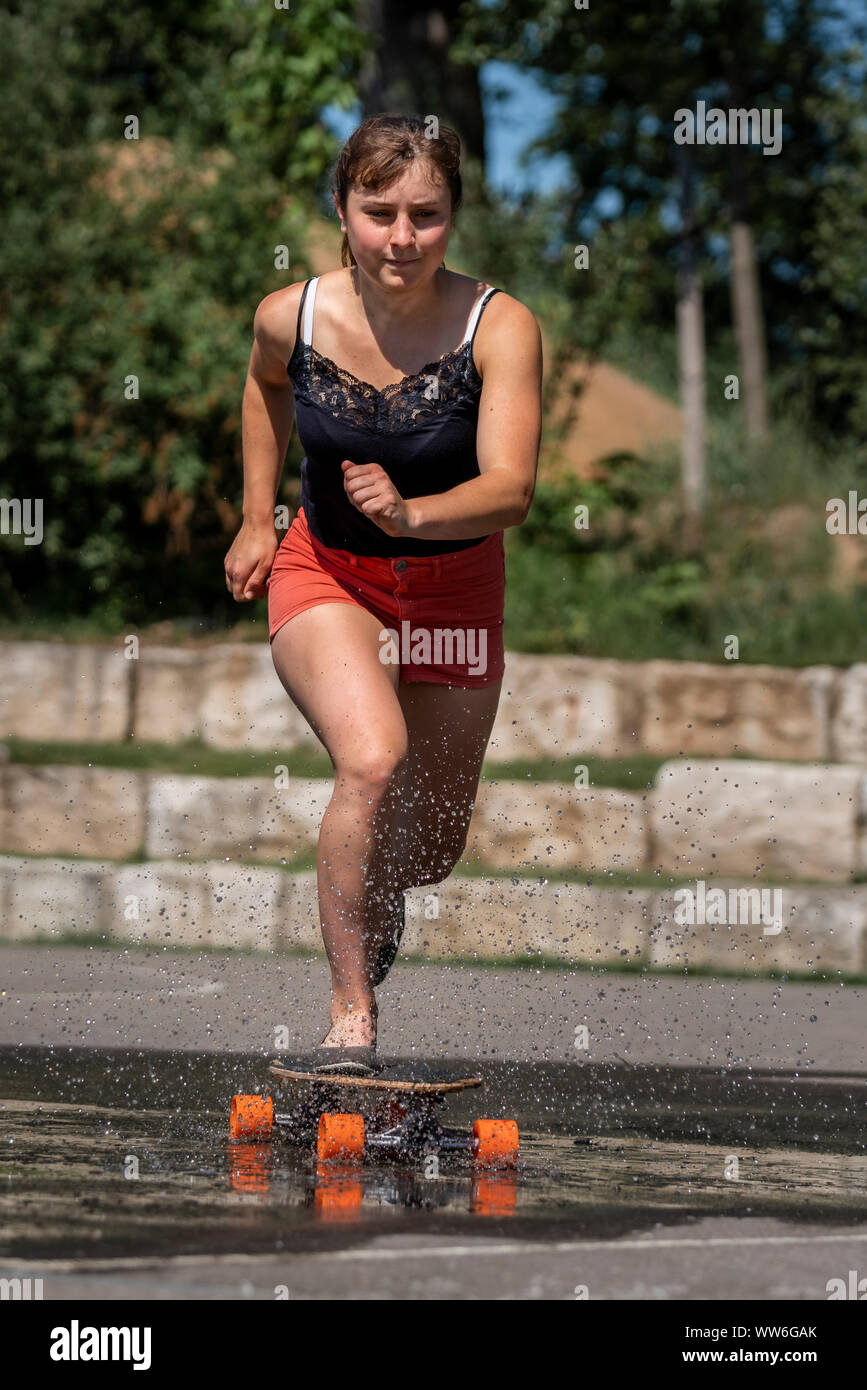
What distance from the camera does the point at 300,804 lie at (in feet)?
30.0

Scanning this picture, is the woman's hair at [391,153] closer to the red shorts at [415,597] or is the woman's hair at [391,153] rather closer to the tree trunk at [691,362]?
the red shorts at [415,597]

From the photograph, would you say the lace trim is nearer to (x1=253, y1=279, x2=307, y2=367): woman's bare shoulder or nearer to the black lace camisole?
the black lace camisole

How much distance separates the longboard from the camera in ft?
12.2

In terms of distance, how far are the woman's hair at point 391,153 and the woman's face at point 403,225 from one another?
0.02m

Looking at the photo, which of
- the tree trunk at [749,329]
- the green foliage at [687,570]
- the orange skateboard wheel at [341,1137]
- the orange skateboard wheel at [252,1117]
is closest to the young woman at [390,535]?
the orange skateboard wheel at [341,1137]

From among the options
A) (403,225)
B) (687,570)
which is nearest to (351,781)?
(403,225)

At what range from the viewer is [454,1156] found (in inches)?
152

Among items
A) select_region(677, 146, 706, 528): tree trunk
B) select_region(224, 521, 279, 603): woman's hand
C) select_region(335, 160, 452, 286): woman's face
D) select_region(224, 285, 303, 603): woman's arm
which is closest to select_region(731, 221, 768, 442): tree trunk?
select_region(677, 146, 706, 528): tree trunk

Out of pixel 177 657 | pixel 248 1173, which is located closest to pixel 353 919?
pixel 248 1173

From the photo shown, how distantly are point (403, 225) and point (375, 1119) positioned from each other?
6.03 ft

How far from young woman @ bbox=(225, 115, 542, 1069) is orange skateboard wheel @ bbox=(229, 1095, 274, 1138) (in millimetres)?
228

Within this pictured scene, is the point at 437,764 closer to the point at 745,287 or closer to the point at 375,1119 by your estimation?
the point at 375,1119

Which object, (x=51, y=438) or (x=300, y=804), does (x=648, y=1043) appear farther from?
(x=51, y=438)

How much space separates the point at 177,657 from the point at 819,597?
4202 millimetres
